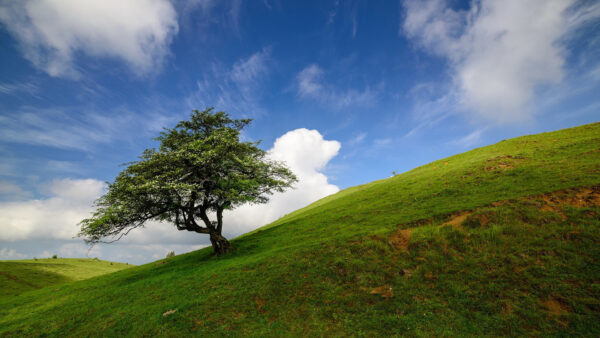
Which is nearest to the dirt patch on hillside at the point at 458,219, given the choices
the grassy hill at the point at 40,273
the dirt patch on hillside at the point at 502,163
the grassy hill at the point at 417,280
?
the grassy hill at the point at 417,280

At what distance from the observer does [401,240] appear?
732 inches

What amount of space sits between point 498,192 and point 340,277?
17.8m

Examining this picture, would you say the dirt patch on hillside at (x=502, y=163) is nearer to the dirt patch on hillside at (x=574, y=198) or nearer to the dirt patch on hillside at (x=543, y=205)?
the dirt patch on hillside at (x=574, y=198)

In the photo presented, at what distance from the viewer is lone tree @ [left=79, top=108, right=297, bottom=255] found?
23.9 metres

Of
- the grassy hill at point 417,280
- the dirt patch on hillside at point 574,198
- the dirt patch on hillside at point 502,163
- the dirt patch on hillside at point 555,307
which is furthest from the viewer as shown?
the dirt patch on hillside at point 502,163

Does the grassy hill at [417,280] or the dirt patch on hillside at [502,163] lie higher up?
the dirt patch on hillside at [502,163]

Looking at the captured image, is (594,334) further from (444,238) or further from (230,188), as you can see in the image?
(230,188)

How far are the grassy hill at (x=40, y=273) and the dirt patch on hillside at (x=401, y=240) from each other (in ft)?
244

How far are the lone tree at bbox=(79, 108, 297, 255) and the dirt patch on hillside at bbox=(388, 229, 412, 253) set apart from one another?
15.2 metres

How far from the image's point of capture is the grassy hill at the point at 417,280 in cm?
1120

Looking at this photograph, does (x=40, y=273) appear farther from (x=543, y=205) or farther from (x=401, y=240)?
(x=543, y=205)

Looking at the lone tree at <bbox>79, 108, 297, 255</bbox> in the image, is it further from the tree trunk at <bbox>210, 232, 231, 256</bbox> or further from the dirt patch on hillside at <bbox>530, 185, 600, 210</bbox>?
the dirt patch on hillside at <bbox>530, 185, 600, 210</bbox>

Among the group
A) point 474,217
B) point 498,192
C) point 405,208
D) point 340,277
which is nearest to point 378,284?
point 340,277

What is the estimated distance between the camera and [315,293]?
599 inches
